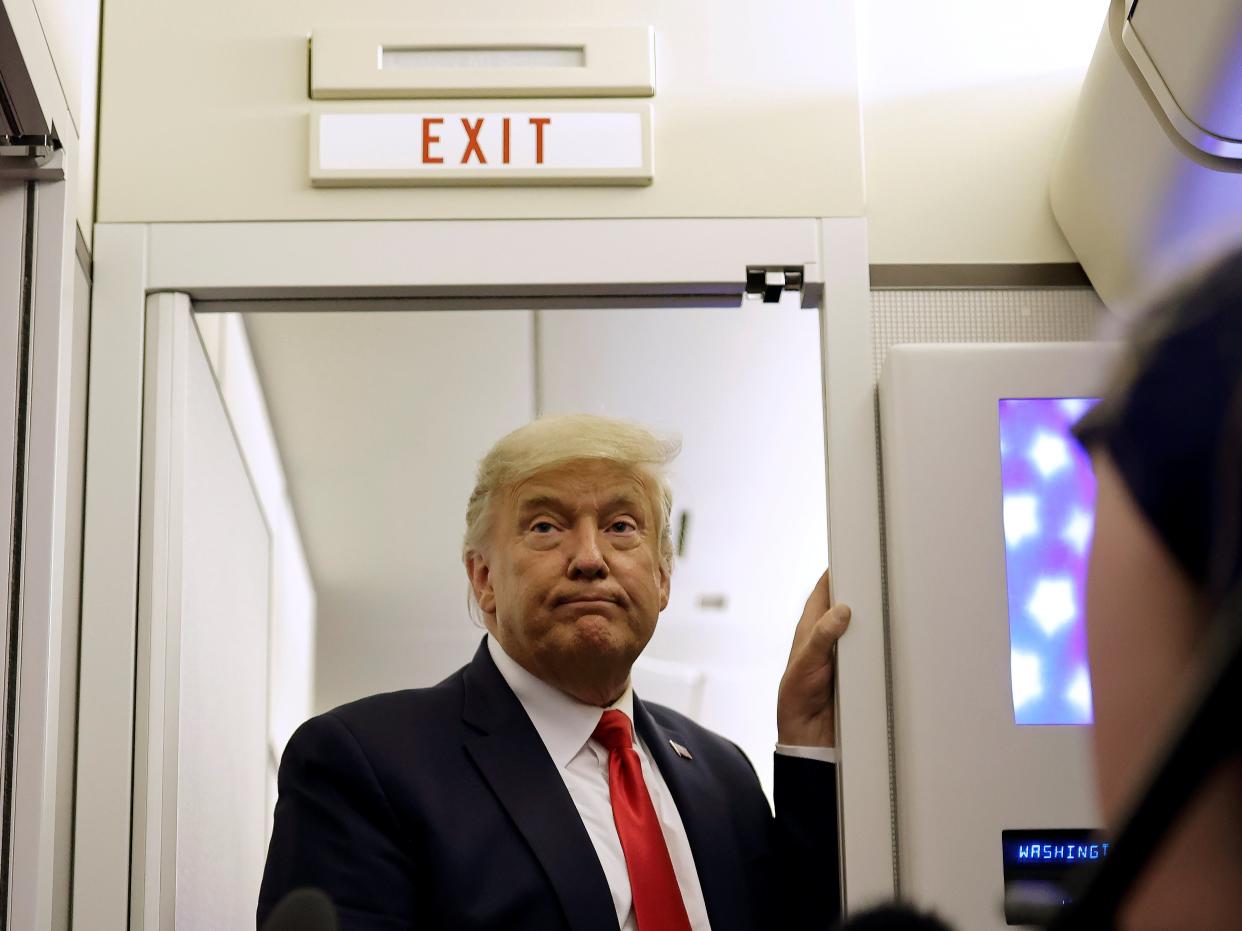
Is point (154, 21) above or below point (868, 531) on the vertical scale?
above

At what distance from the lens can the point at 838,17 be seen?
8.43ft

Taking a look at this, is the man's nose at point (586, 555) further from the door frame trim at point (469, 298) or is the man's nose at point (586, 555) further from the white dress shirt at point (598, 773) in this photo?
the door frame trim at point (469, 298)

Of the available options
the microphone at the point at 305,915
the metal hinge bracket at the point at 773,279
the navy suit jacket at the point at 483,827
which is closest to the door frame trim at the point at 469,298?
the metal hinge bracket at the point at 773,279

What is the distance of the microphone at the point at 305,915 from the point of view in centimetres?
66

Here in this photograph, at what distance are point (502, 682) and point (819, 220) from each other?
89cm

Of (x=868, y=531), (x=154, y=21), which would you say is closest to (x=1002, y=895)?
(x=868, y=531)

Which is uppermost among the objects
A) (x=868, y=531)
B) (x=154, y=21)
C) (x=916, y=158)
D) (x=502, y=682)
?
(x=154, y=21)

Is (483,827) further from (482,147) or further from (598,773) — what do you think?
(482,147)

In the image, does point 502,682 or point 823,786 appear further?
point 502,682

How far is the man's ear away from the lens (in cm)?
267

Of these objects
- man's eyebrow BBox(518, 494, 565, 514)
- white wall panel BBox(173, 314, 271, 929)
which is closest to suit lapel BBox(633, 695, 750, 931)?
man's eyebrow BBox(518, 494, 565, 514)

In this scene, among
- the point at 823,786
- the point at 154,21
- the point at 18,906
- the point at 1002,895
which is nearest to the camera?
the point at 18,906

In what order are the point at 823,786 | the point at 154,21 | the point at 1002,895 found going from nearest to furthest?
the point at 1002,895, the point at 823,786, the point at 154,21

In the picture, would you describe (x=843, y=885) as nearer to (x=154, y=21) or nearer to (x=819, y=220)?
(x=819, y=220)
